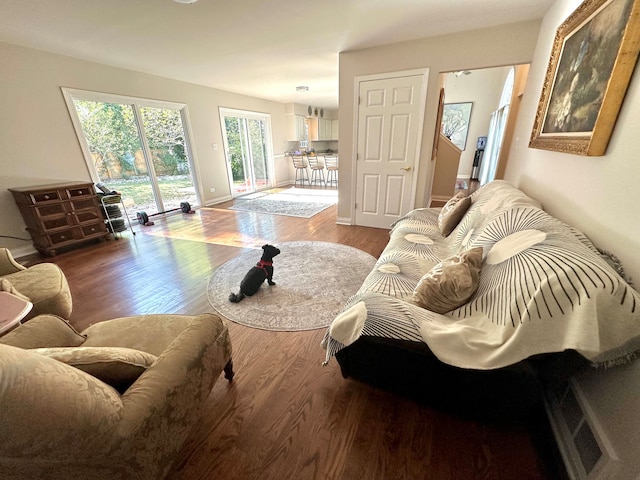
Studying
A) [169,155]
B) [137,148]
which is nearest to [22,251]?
[137,148]

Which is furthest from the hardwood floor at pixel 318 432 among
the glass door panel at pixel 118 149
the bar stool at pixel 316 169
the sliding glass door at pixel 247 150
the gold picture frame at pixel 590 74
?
the bar stool at pixel 316 169

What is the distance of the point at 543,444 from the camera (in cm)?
111

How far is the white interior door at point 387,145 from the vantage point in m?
3.28

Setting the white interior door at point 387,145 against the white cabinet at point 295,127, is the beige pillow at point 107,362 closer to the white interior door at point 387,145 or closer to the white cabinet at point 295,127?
the white interior door at point 387,145

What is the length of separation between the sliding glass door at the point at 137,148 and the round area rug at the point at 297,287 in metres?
2.96

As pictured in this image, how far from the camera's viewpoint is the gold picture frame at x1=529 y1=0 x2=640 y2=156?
1.10 meters

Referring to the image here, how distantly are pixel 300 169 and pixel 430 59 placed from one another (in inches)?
221

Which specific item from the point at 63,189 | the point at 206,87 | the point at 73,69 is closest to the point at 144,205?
the point at 63,189

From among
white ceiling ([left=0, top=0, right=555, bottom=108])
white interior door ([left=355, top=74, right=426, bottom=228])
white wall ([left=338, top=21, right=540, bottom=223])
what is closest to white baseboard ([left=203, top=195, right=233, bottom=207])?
white ceiling ([left=0, top=0, right=555, bottom=108])

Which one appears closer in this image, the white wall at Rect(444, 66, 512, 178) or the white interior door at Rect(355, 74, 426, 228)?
the white interior door at Rect(355, 74, 426, 228)

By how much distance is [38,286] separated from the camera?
1.72 m

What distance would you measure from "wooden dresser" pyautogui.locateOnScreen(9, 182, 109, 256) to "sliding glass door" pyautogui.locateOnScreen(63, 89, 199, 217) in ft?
1.93

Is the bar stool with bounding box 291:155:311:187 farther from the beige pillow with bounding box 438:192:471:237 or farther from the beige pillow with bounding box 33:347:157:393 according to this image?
the beige pillow with bounding box 33:347:157:393

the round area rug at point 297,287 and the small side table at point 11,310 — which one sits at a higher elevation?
the small side table at point 11,310
